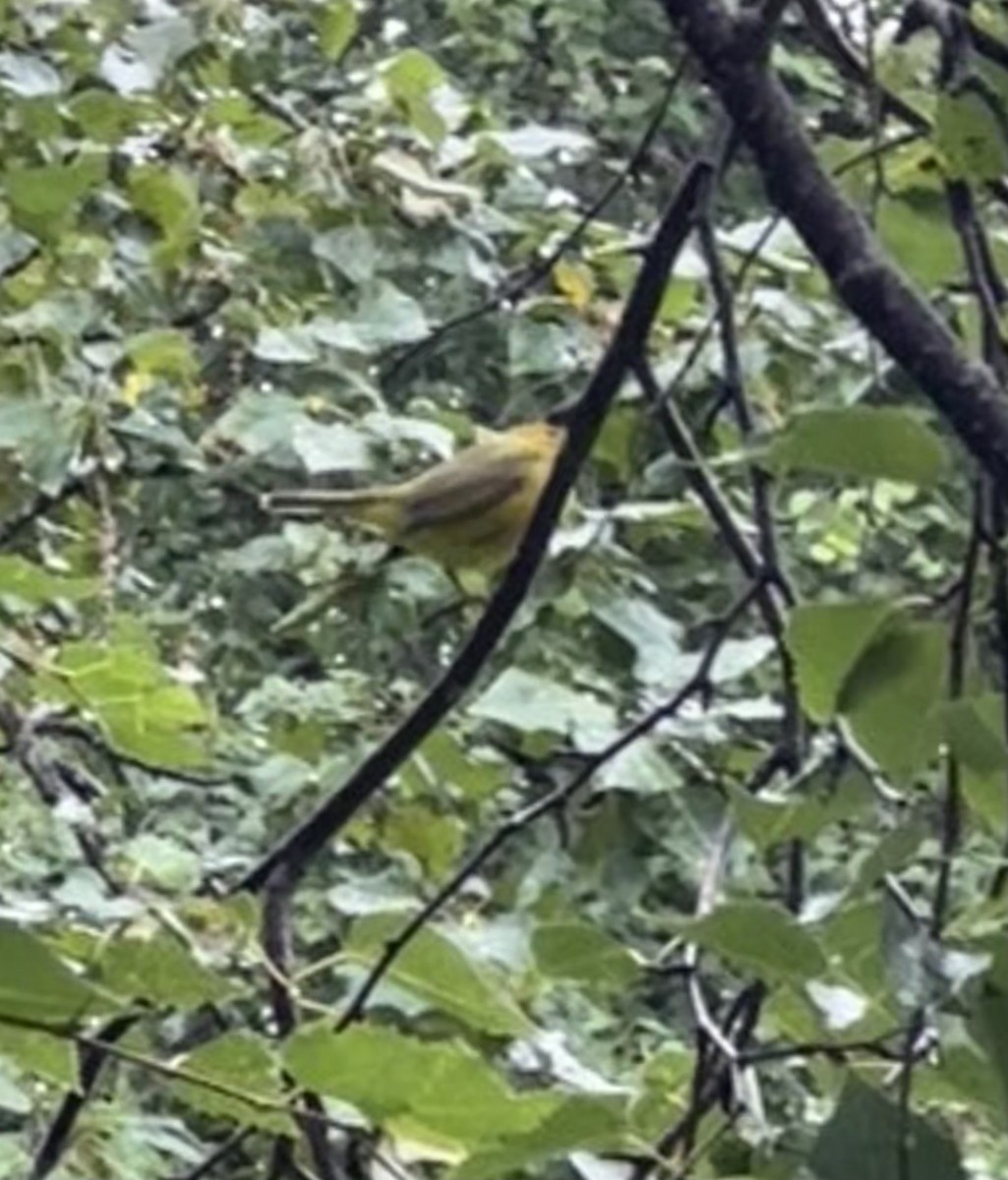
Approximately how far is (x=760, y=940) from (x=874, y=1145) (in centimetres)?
5

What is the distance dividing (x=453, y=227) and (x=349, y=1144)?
2.71 feet

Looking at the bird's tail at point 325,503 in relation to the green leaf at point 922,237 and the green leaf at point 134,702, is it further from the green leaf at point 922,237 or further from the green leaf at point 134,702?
the green leaf at point 922,237

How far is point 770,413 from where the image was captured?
117 centimetres

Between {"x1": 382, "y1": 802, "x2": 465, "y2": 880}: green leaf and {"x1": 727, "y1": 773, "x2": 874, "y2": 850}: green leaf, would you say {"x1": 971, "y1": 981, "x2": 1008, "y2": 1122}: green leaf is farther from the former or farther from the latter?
{"x1": 382, "y1": 802, "x2": 465, "y2": 880}: green leaf

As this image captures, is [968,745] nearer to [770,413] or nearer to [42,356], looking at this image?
[770,413]

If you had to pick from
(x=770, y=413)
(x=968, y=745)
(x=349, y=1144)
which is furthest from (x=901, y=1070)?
(x=770, y=413)

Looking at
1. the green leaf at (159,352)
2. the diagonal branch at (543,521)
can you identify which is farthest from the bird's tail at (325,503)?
the diagonal branch at (543,521)

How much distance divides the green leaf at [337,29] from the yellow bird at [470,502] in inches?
7.8

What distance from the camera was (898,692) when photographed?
1.68ft

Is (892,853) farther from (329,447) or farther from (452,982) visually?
(329,447)

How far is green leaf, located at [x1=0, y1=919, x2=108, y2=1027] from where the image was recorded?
1.56 feet

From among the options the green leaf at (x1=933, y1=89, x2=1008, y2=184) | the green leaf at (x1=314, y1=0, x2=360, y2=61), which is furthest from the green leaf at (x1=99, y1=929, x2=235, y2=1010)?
the green leaf at (x1=314, y1=0, x2=360, y2=61)

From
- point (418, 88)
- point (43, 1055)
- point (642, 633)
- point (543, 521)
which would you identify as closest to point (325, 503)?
point (418, 88)

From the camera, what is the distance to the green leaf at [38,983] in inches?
18.7
